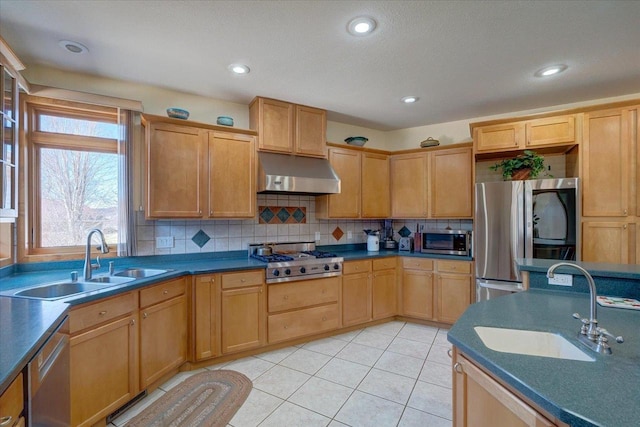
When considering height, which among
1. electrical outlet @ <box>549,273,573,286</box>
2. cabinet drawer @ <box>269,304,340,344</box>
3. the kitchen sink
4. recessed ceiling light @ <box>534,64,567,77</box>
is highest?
recessed ceiling light @ <box>534,64,567,77</box>

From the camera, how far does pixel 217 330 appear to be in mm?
2586

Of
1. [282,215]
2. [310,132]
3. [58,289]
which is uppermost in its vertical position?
[310,132]

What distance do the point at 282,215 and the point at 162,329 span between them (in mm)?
1763

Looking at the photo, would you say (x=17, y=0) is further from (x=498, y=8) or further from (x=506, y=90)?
(x=506, y=90)

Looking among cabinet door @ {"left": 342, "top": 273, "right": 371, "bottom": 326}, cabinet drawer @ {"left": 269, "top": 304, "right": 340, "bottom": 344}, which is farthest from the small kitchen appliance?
cabinet drawer @ {"left": 269, "top": 304, "right": 340, "bottom": 344}

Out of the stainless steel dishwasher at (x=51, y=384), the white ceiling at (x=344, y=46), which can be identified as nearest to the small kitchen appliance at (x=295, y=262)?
the stainless steel dishwasher at (x=51, y=384)

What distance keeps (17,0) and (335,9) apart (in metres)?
1.87

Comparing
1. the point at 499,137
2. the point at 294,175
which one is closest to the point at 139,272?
the point at 294,175

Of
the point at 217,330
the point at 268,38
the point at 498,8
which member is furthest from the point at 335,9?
the point at 217,330

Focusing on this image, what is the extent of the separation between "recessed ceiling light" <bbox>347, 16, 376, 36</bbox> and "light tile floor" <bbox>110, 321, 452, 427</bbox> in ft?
8.67

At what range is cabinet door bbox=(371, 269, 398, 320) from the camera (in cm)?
354

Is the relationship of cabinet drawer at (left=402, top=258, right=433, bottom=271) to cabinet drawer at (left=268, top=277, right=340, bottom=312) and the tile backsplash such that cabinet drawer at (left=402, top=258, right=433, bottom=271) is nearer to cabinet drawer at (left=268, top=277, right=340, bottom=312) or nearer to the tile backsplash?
the tile backsplash

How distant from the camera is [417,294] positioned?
3607 millimetres

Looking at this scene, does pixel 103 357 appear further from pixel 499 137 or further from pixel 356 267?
pixel 499 137
